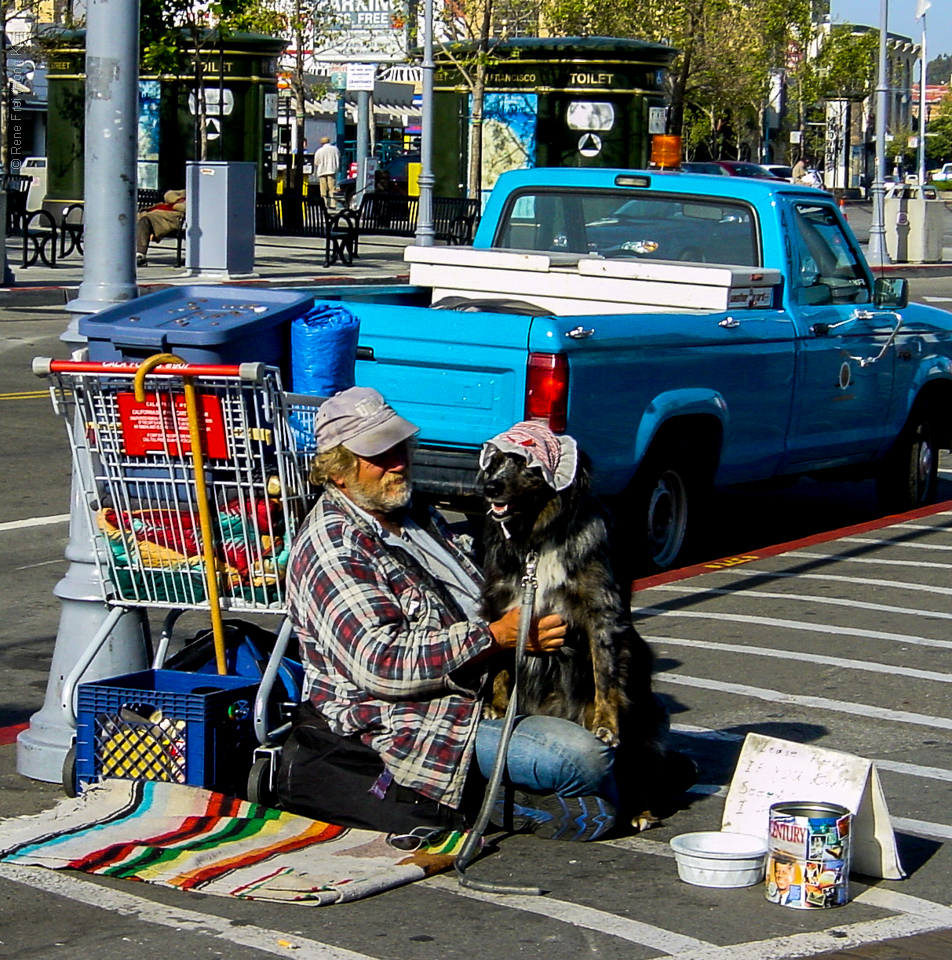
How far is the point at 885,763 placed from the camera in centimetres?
604

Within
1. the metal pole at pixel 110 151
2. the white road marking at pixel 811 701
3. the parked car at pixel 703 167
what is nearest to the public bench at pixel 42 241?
the parked car at pixel 703 167

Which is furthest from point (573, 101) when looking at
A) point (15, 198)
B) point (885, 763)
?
point (885, 763)

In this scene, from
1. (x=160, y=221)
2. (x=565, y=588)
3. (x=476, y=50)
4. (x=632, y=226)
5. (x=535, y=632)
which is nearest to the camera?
(x=535, y=632)

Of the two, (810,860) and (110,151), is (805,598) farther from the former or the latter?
(110,151)

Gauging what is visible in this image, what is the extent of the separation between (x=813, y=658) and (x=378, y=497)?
3264 mm

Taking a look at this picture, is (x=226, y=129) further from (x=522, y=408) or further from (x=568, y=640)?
(x=568, y=640)

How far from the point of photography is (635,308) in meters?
9.73

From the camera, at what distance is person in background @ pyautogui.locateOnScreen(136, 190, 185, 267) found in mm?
26219

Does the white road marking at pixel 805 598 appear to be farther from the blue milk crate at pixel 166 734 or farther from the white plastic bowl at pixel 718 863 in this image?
the blue milk crate at pixel 166 734

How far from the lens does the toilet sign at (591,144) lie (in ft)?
114

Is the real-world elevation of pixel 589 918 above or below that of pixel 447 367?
below

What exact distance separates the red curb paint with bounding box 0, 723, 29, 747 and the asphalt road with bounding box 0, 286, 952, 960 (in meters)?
0.10

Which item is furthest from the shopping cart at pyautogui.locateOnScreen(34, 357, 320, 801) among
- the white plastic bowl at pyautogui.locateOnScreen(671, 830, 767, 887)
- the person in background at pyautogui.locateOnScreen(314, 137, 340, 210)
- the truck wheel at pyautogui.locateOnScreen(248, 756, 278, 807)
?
the person in background at pyautogui.locateOnScreen(314, 137, 340, 210)

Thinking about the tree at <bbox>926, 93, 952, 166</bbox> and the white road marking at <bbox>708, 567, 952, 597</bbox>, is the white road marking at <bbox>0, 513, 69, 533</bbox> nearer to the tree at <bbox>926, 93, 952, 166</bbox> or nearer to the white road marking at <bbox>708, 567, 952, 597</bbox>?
the white road marking at <bbox>708, 567, 952, 597</bbox>
